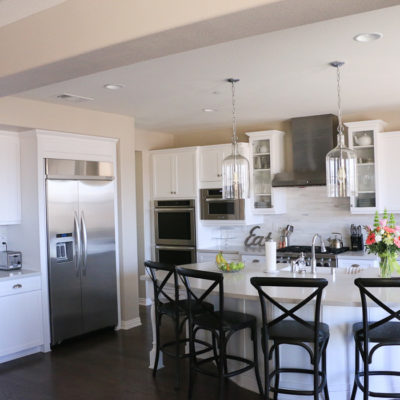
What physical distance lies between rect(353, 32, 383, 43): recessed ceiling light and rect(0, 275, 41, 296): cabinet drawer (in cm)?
379

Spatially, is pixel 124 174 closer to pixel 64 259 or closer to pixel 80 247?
pixel 80 247

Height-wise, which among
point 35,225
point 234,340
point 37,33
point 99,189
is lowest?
point 234,340

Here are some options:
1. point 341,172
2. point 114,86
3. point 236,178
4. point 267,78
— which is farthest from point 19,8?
point 341,172

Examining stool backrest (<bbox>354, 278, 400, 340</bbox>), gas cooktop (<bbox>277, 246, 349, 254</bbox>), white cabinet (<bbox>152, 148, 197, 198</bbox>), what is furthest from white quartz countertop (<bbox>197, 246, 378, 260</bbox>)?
stool backrest (<bbox>354, 278, 400, 340</bbox>)

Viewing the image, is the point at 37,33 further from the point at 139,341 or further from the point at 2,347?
the point at 139,341

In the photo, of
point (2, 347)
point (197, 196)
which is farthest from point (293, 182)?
point (2, 347)

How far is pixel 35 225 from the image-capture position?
5109 mm

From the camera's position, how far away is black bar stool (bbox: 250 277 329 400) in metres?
3.07

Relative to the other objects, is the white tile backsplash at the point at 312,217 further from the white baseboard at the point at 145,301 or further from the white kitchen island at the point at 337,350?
the white kitchen island at the point at 337,350

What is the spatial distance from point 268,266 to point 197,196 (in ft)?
8.39

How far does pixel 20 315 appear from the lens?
491cm

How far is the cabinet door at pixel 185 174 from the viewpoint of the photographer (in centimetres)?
677

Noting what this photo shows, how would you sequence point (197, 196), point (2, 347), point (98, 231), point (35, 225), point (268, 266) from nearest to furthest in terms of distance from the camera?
point (268, 266) < point (2, 347) < point (35, 225) < point (98, 231) < point (197, 196)

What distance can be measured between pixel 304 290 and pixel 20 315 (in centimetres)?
299
